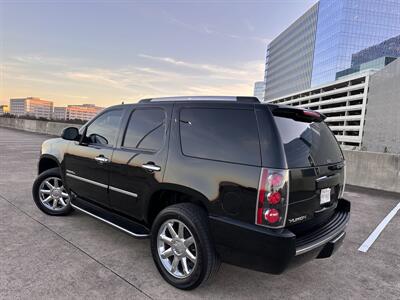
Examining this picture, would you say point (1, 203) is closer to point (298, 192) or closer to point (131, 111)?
point (131, 111)

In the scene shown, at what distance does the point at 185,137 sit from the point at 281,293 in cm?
179

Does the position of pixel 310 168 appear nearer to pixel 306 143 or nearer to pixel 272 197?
pixel 306 143

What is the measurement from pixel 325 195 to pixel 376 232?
2.73 meters

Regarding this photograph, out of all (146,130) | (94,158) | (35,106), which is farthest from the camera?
(35,106)

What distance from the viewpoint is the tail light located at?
2.41 meters

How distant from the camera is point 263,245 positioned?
2.42 metres

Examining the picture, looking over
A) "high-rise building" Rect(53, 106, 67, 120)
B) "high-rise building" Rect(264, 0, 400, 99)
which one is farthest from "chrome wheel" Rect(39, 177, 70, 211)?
"high-rise building" Rect(264, 0, 400, 99)

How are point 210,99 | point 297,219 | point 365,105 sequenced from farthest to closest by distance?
1. point 365,105
2. point 210,99
3. point 297,219

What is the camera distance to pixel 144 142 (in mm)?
3410

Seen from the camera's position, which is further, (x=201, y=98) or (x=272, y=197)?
(x=201, y=98)

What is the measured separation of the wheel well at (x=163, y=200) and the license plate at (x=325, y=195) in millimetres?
1230

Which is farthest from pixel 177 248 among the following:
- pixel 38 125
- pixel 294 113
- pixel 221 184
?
pixel 38 125

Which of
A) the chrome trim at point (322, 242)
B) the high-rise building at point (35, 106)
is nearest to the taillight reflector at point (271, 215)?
the chrome trim at point (322, 242)

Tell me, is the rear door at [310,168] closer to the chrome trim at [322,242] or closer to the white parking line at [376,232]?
the chrome trim at [322,242]
